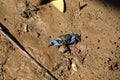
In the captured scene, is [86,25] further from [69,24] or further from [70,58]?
[70,58]

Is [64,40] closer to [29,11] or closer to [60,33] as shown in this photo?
[60,33]

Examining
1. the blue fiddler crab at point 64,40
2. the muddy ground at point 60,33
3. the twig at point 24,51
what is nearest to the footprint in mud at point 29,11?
the muddy ground at point 60,33

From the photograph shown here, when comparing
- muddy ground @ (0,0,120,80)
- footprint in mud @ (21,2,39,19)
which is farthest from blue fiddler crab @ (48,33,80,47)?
footprint in mud @ (21,2,39,19)

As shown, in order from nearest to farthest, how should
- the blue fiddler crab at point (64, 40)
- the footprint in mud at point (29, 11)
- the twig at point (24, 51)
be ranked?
the twig at point (24, 51) < the blue fiddler crab at point (64, 40) < the footprint in mud at point (29, 11)

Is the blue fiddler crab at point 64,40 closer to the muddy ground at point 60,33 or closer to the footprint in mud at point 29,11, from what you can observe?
the muddy ground at point 60,33

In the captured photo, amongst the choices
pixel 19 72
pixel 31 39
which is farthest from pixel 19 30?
pixel 19 72

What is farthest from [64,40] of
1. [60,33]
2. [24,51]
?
[24,51]
